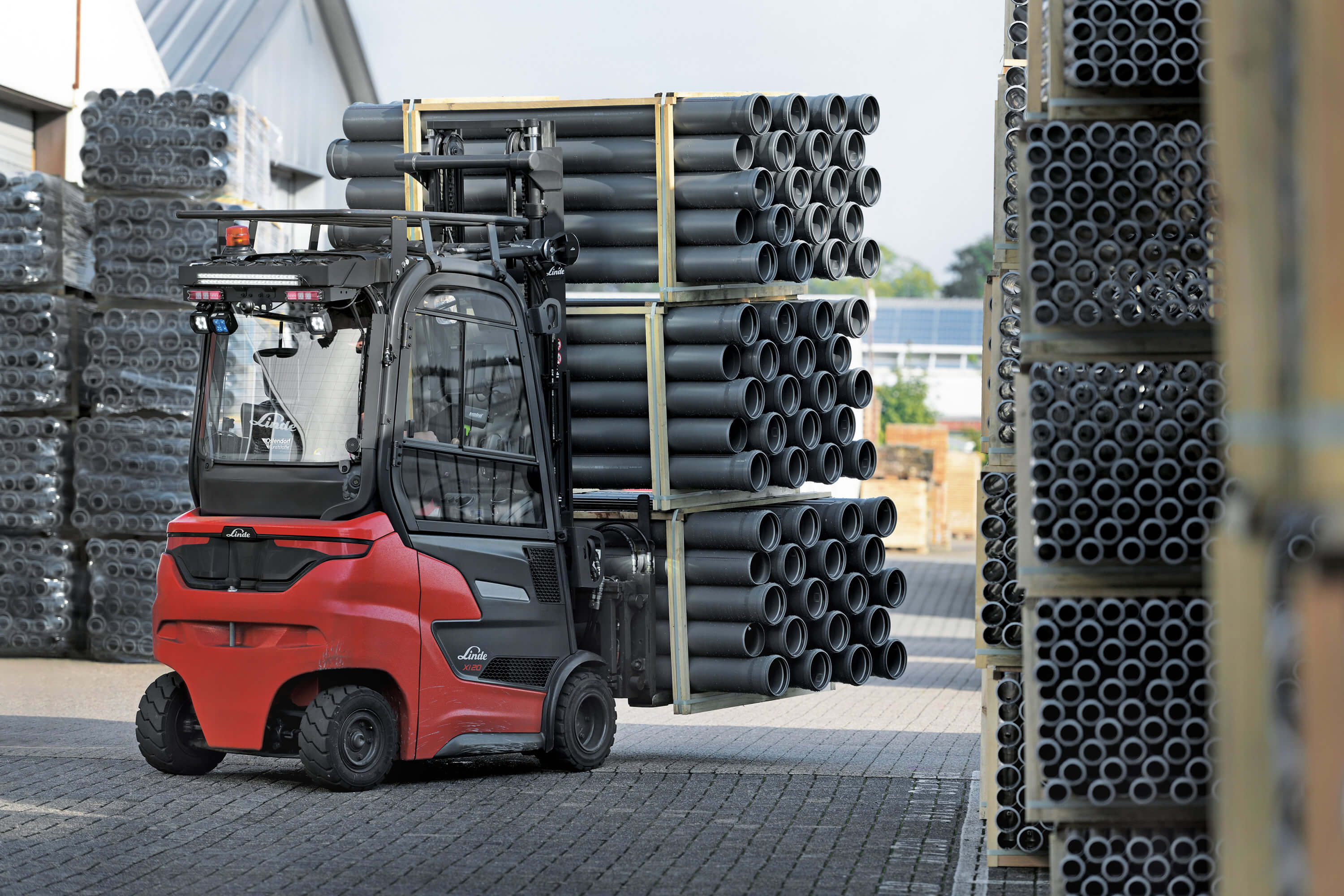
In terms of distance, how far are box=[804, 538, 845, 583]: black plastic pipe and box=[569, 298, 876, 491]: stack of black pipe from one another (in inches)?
15.5

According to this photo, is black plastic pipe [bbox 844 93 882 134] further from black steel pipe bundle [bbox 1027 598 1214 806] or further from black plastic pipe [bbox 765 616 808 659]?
black steel pipe bundle [bbox 1027 598 1214 806]

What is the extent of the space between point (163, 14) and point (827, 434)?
44.3 feet

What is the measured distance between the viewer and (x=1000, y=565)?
7.50 m

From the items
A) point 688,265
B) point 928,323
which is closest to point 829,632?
point 688,265

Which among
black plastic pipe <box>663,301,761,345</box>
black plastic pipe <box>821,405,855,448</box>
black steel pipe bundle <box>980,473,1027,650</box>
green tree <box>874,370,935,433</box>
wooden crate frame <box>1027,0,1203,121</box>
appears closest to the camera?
wooden crate frame <box>1027,0,1203,121</box>

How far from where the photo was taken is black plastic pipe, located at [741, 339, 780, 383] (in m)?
9.87

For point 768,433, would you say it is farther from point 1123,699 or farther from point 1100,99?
point 1123,699

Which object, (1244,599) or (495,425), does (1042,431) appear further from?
(495,425)

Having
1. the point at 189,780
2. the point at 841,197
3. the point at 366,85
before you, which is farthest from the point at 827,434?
the point at 366,85

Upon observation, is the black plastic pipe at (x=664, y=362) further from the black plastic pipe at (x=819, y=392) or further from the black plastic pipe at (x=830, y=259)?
the black plastic pipe at (x=830, y=259)

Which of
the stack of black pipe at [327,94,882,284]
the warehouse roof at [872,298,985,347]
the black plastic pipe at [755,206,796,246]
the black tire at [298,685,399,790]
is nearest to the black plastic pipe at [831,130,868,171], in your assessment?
the stack of black pipe at [327,94,882,284]

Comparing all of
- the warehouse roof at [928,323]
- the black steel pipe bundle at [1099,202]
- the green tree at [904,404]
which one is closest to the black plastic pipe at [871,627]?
the black steel pipe bundle at [1099,202]

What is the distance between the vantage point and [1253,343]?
2.57 metres

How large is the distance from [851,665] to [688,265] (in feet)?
8.82
